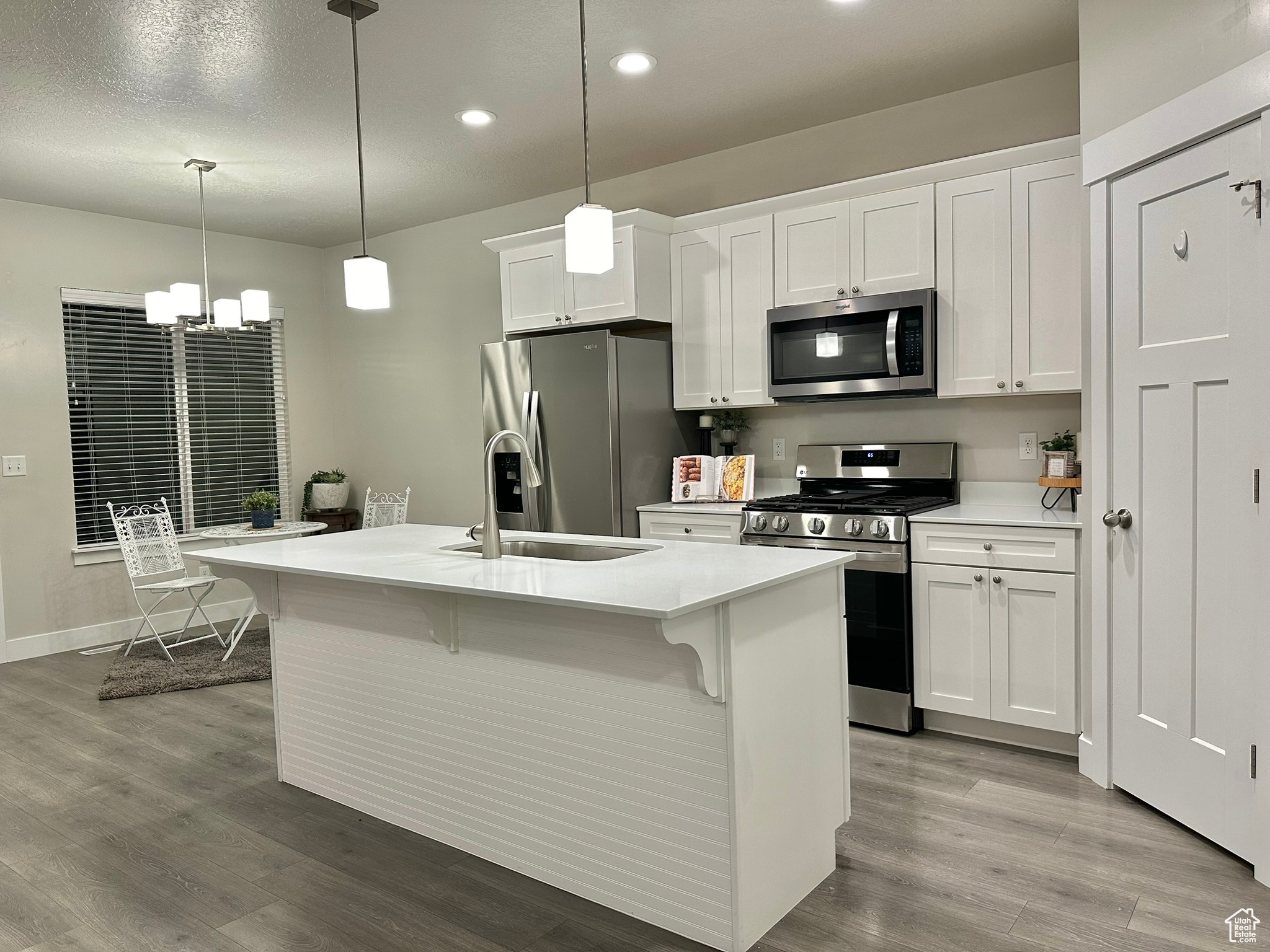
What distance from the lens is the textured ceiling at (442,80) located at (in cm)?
301

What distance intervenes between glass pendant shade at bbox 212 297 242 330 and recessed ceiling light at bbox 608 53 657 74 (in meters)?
2.36

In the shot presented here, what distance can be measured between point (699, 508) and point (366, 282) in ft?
7.00

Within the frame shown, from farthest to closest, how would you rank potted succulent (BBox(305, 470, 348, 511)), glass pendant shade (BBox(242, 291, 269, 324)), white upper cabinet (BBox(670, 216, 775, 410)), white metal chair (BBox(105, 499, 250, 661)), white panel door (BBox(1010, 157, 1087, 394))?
1. potted succulent (BBox(305, 470, 348, 511))
2. white metal chair (BBox(105, 499, 250, 661))
3. glass pendant shade (BBox(242, 291, 269, 324))
4. white upper cabinet (BBox(670, 216, 775, 410))
5. white panel door (BBox(1010, 157, 1087, 394))

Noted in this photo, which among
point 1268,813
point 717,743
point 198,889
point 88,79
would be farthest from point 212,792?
point 1268,813

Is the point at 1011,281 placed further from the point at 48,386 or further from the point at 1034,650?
the point at 48,386

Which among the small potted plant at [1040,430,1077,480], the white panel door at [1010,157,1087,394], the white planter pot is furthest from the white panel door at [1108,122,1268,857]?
the white planter pot

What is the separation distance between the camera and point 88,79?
3.40 meters

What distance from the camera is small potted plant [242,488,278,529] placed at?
16.9ft

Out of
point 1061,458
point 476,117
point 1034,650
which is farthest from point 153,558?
point 1061,458

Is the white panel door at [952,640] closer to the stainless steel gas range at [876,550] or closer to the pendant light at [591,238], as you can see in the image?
the stainless steel gas range at [876,550]

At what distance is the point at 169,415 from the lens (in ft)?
19.1

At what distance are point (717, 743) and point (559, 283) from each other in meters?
3.20

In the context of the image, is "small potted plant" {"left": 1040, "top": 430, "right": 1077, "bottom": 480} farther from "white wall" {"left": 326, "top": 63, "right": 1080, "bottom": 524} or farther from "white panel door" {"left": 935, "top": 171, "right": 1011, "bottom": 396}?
"white panel door" {"left": 935, "top": 171, "right": 1011, "bottom": 396}

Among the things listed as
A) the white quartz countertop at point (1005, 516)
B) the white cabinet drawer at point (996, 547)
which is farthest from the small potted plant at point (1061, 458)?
the white cabinet drawer at point (996, 547)
